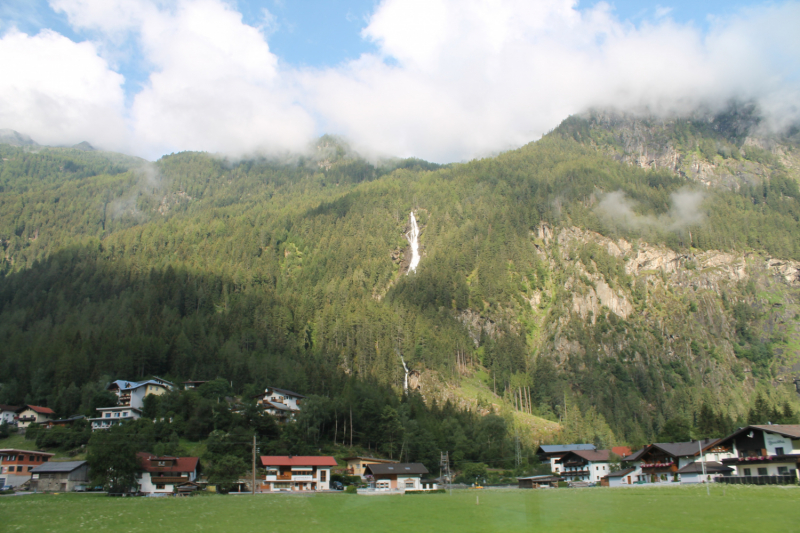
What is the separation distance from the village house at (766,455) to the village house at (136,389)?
300ft

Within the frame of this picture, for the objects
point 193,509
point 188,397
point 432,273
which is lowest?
point 193,509

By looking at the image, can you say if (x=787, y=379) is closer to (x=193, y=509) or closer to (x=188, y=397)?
(x=188, y=397)

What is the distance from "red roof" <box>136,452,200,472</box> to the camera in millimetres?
75688

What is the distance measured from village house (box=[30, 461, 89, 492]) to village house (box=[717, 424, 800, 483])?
83.1m

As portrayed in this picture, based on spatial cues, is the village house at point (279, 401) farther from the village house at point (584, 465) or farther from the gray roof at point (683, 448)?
the gray roof at point (683, 448)

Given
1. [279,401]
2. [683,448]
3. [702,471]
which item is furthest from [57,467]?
[683,448]

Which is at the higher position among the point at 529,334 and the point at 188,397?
the point at 529,334

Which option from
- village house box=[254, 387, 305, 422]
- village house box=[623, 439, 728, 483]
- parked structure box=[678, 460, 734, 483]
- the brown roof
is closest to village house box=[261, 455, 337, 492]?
village house box=[254, 387, 305, 422]

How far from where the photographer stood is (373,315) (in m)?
164

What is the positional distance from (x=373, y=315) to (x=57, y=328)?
8232 centimetres

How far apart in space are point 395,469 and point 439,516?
4703 cm

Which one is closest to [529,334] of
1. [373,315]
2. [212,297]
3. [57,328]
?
[373,315]

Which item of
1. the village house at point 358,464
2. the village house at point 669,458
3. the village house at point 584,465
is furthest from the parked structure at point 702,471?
the village house at point 358,464

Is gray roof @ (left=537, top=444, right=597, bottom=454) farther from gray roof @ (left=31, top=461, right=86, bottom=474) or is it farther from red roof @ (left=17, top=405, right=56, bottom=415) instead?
red roof @ (left=17, top=405, right=56, bottom=415)
